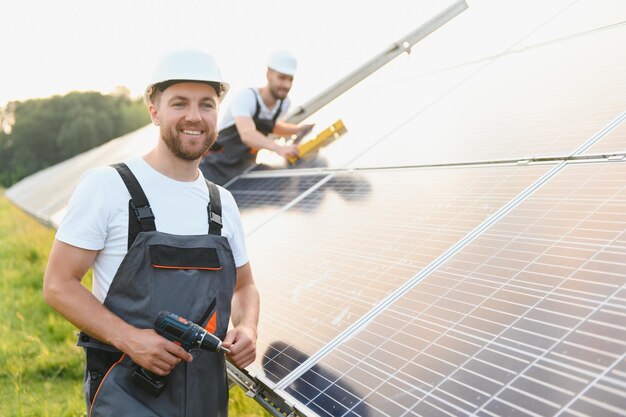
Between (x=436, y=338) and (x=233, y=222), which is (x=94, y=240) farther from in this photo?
(x=436, y=338)

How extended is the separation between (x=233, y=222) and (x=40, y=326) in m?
4.73

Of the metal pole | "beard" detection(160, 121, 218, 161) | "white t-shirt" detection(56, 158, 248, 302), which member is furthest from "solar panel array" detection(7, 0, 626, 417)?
the metal pole

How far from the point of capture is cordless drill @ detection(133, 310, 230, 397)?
2494 millimetres

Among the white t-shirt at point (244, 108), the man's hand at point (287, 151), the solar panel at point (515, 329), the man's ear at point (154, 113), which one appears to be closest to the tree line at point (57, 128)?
the white t-shirt at point (244, 108)

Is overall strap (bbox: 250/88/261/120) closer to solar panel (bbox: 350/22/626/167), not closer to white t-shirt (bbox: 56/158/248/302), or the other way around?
solar panel (bbox: 350/22/626/167)

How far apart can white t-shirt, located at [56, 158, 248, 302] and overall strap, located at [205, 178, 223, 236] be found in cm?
2

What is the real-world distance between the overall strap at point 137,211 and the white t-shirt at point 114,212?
2 centimetres

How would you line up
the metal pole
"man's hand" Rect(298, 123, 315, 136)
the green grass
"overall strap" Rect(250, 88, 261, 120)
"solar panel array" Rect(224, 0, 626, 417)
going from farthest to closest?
the metal pole → "man's hand" Rect(298, 123, 315, 136) → "overall strap" Rect(250, 88, 261, 120) → the green grass → "solar panel array" Rect(224, 0, 626, 417)

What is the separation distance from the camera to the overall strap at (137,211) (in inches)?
106

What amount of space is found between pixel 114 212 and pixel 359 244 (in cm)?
147

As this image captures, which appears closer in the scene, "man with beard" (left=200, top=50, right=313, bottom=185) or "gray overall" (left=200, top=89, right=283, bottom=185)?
"man with beard" (left=200, top=50, right=313, bottom=185)

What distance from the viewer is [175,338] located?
2.49 m

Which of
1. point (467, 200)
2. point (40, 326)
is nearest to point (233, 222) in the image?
point (467, 200)

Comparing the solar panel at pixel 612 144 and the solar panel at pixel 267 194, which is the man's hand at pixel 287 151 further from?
the solar panel at pixel 612 144
